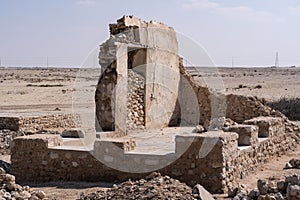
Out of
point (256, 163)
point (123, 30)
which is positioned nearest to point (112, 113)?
point (123, 30)

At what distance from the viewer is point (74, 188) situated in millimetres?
9094

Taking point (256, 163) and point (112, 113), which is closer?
point (256, 163)

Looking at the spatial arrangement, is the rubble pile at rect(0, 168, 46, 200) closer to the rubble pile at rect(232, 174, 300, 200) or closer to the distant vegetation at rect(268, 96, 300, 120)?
the rubble pile at rect(232, 174, 300, 200)

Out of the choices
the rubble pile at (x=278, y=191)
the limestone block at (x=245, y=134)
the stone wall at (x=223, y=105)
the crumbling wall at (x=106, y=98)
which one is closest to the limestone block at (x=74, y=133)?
the crumbling wall at (x=106, y=98)

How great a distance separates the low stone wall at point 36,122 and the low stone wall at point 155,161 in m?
6.22

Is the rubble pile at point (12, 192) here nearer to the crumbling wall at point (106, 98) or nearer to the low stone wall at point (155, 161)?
the low stone wall at point (155, 161)

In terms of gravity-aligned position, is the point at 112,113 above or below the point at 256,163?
above

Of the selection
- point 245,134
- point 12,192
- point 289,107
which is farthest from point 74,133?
point 289,107

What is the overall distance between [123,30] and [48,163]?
18.9 feet

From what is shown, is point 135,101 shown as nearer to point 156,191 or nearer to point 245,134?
point 245,134

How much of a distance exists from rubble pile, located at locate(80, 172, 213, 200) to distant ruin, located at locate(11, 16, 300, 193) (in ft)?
5.74

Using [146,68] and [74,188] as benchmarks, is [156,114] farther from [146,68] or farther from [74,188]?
[74,188]

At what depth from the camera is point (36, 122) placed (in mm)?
17016

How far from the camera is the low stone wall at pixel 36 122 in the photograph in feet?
53.2
